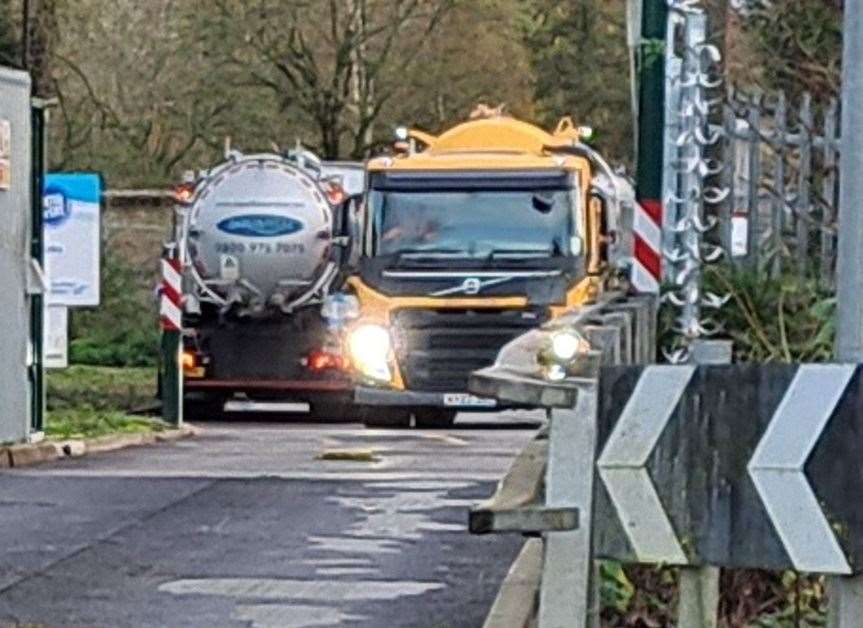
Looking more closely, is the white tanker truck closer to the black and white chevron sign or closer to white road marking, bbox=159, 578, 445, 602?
white road marking, bbox=159, 578, 445, 602

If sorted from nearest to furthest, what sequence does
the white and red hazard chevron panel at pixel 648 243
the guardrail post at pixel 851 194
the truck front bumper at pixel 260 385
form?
the guardrail post at pixel 851 194
the white and red hazard chevron panel at pixel 648 243
the truck front bumper at pixel 260 385

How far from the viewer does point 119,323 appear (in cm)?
3662

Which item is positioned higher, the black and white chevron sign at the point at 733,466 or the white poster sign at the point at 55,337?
the black and white chevron sign at the point at 733,466

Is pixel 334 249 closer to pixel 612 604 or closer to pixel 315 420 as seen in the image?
pixel 315 420

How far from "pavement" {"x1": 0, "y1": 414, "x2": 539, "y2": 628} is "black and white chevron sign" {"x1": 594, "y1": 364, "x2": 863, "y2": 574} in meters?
3.75

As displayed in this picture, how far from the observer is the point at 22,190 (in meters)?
17.8

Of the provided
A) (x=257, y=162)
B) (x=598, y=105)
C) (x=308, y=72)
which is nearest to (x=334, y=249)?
(x=257, y=162)

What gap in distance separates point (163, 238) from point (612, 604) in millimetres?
29388

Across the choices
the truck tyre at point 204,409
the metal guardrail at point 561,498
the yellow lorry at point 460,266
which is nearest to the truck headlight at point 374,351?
the yellow lorry at point 460,266

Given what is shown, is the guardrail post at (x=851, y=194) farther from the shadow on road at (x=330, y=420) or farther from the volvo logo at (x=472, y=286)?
the shadow on road at (x=330, y=420)

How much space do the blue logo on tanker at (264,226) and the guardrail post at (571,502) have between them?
21264 millimetres

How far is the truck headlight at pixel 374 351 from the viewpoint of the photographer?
71.7 ft

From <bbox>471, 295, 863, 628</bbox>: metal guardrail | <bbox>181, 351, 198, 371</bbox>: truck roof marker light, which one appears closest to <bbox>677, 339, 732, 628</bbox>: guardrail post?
<bbox>471, 295, 863, 628</bbox>: metal guardrail

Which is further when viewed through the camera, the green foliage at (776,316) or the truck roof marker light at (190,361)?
the truck roof marker light at (190,361)
